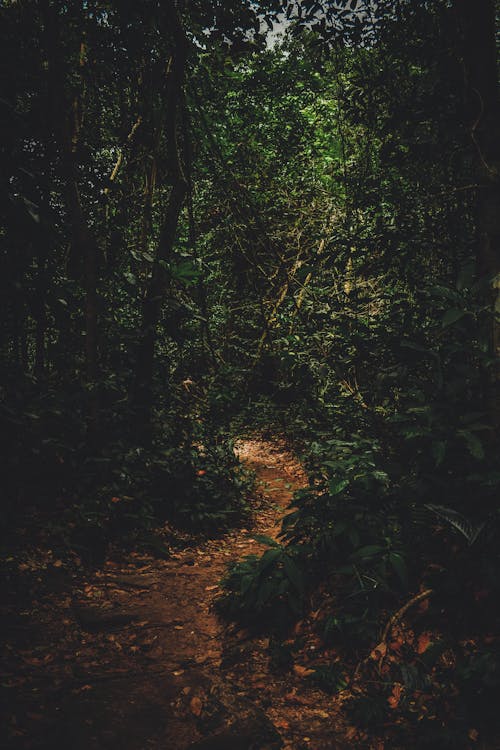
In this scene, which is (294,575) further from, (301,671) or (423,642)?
(423,642)

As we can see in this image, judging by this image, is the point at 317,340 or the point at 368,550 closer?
the point at 368,550

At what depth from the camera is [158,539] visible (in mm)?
5676

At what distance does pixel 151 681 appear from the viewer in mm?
3193

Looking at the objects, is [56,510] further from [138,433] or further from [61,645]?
[61,645]

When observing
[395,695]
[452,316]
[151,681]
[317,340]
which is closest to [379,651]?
[395,695]

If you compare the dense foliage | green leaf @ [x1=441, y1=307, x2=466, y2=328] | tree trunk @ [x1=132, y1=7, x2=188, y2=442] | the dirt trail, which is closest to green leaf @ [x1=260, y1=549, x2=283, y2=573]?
the dense foliage

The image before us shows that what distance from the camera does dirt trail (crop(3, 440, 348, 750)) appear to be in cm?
263

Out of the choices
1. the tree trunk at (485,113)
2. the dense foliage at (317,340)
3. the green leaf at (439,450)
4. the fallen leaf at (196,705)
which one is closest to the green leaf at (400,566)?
the dense foliage at (317,340)

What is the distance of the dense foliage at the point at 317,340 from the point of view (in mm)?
3051

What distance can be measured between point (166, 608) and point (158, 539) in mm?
1363

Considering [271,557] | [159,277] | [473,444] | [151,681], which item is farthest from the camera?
[159,277]

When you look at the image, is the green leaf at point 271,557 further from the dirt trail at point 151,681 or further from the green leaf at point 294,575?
the dirt trail at point 151,681

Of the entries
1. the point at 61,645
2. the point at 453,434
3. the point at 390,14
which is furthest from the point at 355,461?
the point at 390,14

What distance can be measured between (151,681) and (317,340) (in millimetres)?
4681
